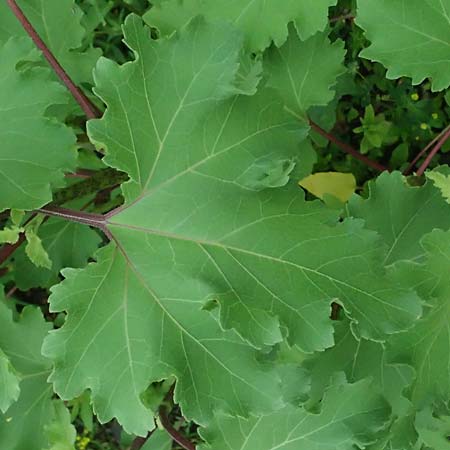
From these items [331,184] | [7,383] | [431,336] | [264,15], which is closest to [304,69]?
[264,15]

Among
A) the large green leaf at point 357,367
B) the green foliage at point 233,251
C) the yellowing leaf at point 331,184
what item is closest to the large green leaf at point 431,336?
the green foliage at point 233,251

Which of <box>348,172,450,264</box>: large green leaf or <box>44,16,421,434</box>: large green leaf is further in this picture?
<box>348,172,450,264</box>: large green leaf

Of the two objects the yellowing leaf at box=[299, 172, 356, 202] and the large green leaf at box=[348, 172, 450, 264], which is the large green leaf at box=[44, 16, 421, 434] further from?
the yellowing leaf at box=[299, 172, 356, 202]

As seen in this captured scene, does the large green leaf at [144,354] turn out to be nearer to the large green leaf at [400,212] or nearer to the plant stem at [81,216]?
the plant stem at [81,216]

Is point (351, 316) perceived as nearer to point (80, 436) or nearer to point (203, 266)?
point (203, 266)

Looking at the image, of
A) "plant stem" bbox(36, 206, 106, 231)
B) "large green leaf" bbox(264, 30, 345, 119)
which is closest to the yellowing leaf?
"large green leaf" bbox(264, 30, 345, 119)
